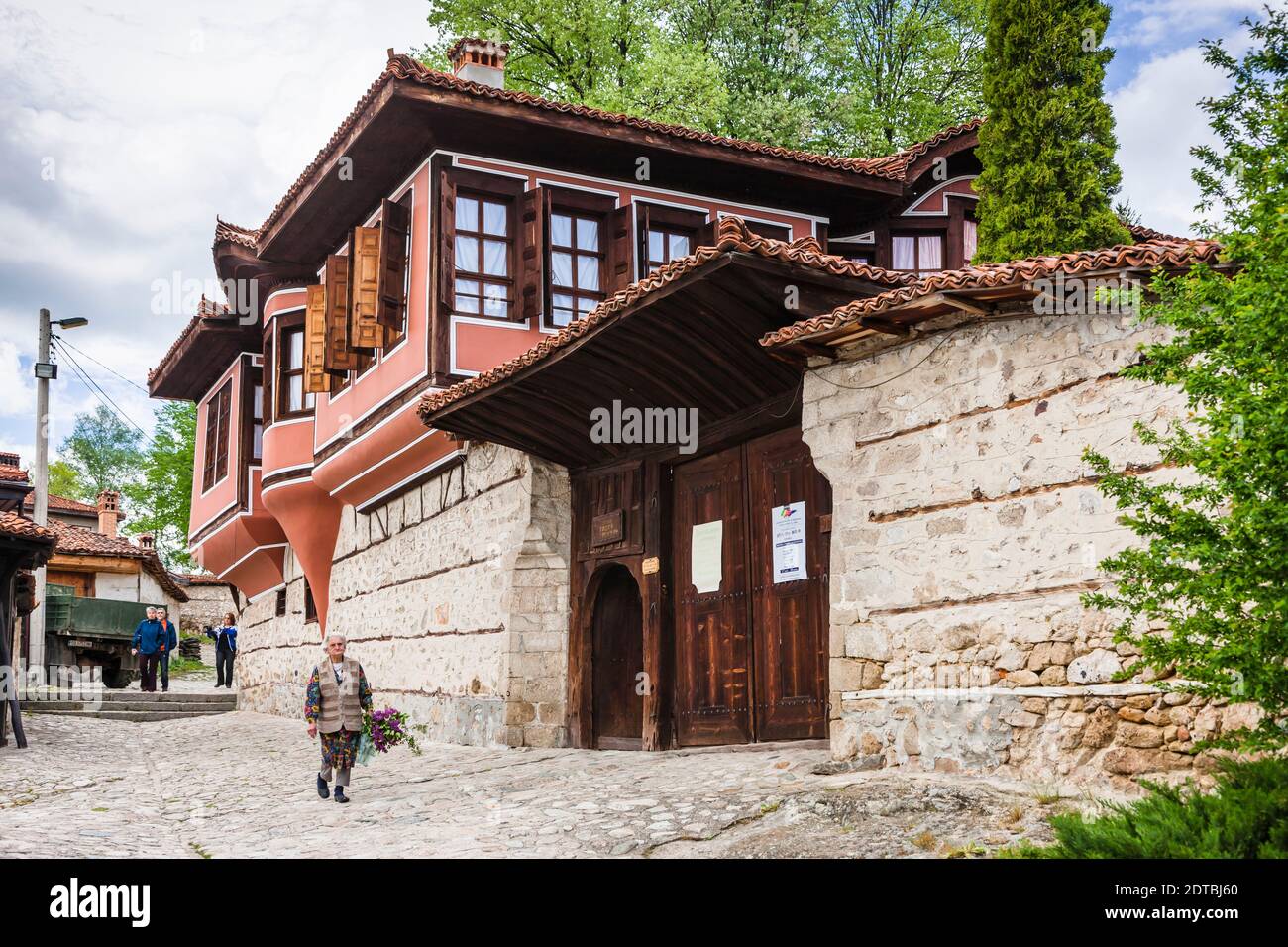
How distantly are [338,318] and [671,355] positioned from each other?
18.7 ft

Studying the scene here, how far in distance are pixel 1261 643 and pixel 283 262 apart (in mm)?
13837

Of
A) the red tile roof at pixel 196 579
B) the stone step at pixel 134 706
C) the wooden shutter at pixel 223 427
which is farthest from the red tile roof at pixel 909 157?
the red tile roof at pixel 196 579

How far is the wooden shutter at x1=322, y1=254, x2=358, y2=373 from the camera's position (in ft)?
43.7

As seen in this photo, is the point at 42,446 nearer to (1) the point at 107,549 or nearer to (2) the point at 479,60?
(2) the point at 479,60

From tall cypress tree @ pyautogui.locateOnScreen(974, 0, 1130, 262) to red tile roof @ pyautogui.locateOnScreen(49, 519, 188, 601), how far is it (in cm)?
2582

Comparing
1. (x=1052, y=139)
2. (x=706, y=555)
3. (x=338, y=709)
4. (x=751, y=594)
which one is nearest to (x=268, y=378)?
(x=706, y=555)

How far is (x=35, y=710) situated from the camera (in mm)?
18750

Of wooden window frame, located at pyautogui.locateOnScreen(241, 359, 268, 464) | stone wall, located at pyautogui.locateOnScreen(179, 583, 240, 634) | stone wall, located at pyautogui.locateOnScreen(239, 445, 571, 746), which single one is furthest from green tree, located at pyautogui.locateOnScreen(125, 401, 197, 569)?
stone wall, located at pyautogui.locateOnScreen(239, 445, 571, 746)

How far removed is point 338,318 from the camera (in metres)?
13.3

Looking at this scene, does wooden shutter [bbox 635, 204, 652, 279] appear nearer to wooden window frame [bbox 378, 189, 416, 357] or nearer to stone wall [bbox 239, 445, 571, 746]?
wooden window frame [bbox 378, 189, 416, 357]

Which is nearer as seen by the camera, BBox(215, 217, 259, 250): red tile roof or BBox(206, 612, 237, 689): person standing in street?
BBox(215, 217, 259, 250): red tile roof

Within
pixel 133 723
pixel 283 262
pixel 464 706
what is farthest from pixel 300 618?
pixel 464 706

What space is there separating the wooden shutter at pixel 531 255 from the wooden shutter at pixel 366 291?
4.72ft

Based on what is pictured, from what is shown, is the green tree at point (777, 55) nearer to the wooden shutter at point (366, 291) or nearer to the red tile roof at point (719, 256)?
the wooden shutter at point (366, 291)
